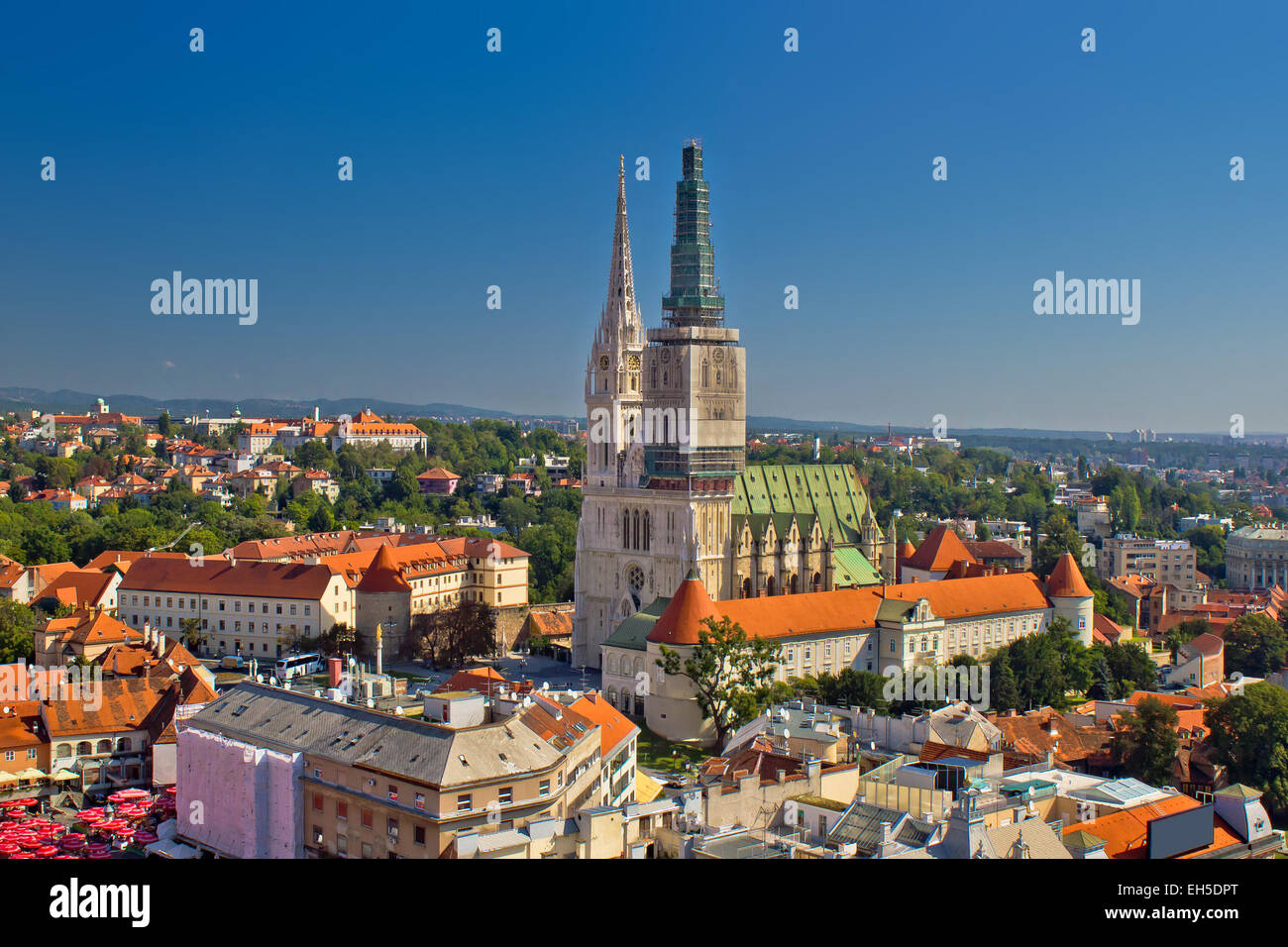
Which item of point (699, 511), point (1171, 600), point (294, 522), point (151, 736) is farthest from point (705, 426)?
point (294, 522)

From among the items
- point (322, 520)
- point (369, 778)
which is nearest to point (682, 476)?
point (369, 778)

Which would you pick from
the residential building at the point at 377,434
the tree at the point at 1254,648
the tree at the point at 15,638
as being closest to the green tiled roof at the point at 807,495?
the tree at the point at 1254,648

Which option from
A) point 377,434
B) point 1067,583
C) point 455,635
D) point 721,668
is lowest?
point 455,635

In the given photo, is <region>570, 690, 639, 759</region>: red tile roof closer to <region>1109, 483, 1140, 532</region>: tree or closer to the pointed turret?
the pointed turret

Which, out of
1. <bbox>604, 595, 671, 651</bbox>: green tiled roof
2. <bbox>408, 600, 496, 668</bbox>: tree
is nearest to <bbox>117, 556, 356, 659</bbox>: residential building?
<bbox>408, 600, 496, 668</bbox>: tree

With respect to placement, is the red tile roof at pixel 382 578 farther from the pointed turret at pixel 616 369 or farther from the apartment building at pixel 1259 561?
the apartment building at pixel 1259 561

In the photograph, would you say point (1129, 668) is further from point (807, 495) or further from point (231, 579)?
point (231, 579)
